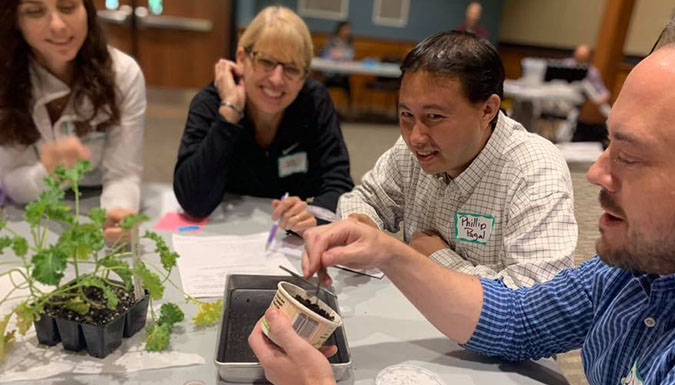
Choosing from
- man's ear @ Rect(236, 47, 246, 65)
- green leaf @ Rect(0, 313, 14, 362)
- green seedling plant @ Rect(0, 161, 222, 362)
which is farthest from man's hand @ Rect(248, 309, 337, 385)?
man's ear @ Rect(236, 47, 246, 65)

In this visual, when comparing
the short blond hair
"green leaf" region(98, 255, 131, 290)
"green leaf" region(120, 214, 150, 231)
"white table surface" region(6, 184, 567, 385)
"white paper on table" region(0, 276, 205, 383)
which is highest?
the short blond hair

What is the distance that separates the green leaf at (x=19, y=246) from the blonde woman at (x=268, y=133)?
76 cm

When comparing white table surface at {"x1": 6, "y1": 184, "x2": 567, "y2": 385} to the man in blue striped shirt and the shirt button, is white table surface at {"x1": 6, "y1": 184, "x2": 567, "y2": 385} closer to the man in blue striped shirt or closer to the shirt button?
the man in blue striped shirt

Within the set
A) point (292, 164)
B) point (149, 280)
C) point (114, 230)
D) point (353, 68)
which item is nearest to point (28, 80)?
point (114, 230)

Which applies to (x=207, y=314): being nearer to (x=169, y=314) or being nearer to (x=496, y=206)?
(x=169, y=314)

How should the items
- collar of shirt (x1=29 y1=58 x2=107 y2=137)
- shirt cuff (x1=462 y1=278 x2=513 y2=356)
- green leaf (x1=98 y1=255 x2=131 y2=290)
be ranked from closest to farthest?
green leaf (x1=98 y1=255 x2=131 y2=290) → shirt cuff (x1=462 y1=278 x2=513 y2=356) → collar of shirt (x1=29 y1=58 x2=107 y2=137)

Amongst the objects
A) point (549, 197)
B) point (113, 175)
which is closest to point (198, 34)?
point (113, 175)

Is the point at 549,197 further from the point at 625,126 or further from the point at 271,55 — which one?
the point at 271,55

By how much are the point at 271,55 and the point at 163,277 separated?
2.67 feet

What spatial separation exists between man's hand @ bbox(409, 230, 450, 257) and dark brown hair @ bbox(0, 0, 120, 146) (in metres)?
1.08

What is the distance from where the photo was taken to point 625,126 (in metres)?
0.76

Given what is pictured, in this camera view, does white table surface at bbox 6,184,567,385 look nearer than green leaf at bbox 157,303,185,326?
Yes

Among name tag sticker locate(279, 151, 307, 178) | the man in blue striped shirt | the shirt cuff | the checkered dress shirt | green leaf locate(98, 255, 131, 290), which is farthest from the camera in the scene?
name tag sticker locate(279, 151, 307, 178)

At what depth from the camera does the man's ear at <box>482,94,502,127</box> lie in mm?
1279
